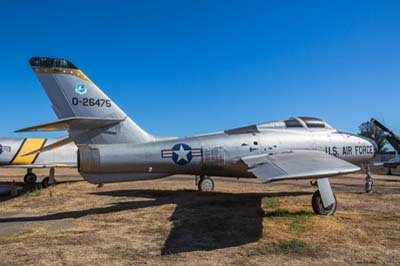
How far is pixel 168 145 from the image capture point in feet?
35.7

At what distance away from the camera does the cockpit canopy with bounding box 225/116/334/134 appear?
12633mm

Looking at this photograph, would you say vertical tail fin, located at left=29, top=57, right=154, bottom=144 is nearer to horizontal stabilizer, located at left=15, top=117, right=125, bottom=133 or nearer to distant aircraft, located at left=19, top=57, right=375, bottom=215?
distant aircraft, located at left=19, top=57, right=375, bottom=215

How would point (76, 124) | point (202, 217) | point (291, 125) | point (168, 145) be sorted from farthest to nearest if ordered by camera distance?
point (291, 125) → point (168, 145) → point (76, 124) → point (202, 217)

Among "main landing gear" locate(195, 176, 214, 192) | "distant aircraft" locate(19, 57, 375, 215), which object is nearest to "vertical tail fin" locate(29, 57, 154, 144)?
"distant aircraft" locate(19, 57, 375, 215)

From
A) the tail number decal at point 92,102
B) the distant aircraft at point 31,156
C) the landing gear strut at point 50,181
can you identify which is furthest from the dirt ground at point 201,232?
the distant aircraft at point 31,156

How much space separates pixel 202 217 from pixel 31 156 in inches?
631

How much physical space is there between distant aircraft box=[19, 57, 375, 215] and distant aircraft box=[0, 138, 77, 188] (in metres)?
11.2

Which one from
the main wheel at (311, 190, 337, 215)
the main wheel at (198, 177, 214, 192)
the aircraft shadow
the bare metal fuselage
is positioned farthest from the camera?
the main wheel at (198, 177, 214, 192)

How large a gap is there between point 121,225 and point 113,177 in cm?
172

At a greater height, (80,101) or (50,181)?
(80,101)

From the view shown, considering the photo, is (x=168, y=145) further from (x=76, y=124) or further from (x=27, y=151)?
(x=27, y=151)

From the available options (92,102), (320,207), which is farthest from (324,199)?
(92,102)

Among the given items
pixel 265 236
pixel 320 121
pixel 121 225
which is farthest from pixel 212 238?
pixel 320 121

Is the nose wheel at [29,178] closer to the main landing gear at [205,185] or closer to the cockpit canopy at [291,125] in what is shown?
the main landing gear at [205,185]
